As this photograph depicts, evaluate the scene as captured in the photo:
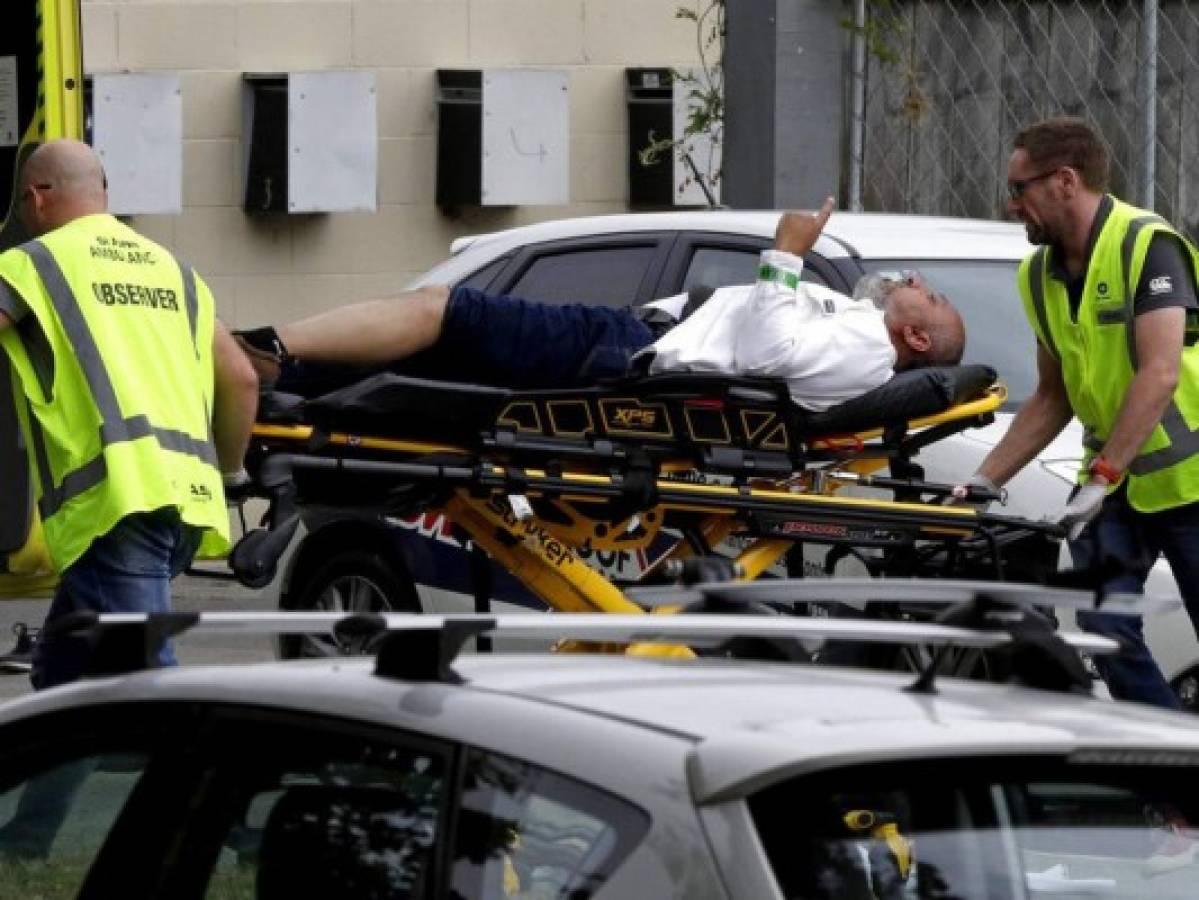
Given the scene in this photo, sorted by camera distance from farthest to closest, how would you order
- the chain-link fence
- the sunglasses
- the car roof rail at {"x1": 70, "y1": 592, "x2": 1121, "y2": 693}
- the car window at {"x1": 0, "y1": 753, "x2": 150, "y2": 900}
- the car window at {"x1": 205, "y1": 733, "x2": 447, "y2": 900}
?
1. the chain-link fence
2. the sunglasses
3. the car window at {"x1": 0, "y1": 753, "x2": 150, "y2": 900}
4. the car roof rail at {"x1": 70, "y1": 592, "x2": 1121, "y2": 693}
5. the car window at {"x1": 205, "y1": 733, "x2": 447, "y2": 900}

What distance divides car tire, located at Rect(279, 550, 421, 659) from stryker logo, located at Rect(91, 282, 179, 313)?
2.68 meters

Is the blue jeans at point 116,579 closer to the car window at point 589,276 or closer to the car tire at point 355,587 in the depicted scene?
the car tire at point 355,587

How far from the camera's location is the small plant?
1410cm

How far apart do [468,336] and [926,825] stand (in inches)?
195

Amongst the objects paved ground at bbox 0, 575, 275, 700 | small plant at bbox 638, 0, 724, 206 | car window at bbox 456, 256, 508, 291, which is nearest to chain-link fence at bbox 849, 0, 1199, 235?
small plant at bbox 638, 0, 724, 206

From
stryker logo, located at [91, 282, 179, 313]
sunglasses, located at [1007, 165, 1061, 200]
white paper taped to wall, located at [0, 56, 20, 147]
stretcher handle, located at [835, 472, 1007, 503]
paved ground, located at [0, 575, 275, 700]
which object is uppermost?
white paper taped to wall, located at [0, 56, 20, 147]

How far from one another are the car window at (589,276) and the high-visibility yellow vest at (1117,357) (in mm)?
2157

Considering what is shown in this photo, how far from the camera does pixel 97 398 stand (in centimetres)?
666

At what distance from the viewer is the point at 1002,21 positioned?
12.4m

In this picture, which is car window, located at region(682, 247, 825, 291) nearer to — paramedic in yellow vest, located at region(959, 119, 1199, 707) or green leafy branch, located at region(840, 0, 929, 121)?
paramedic in yellow vest, located at region(959, 119, 1199, 707)

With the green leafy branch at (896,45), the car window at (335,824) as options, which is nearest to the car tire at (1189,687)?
the car window at (335,824)

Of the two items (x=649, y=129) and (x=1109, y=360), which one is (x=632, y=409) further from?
(x=649, y=129)

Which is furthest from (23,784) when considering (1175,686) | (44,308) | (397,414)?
(1175,686)

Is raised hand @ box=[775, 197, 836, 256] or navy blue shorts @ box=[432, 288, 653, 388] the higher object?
raised hand @ box=[775, 197, 836, 256]
